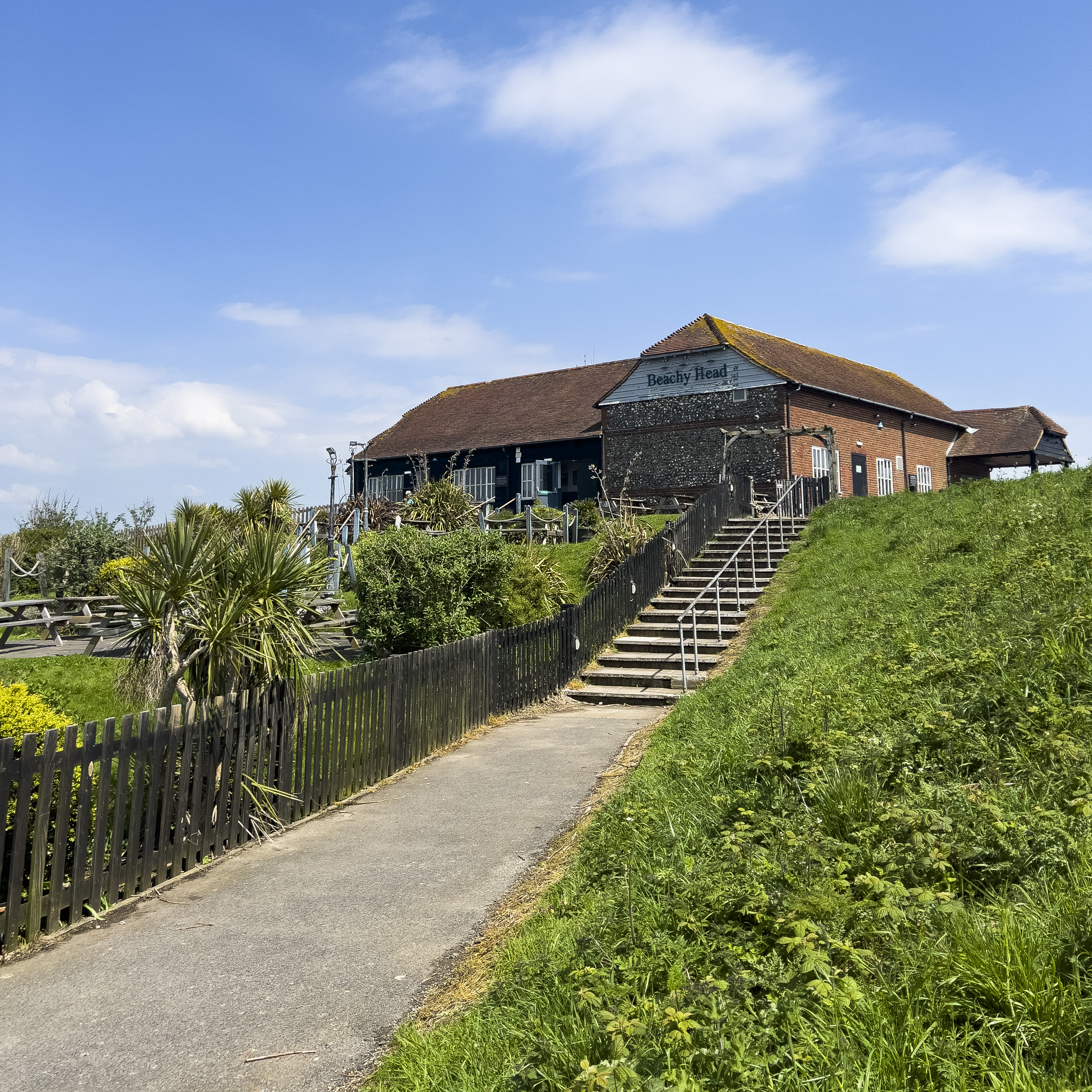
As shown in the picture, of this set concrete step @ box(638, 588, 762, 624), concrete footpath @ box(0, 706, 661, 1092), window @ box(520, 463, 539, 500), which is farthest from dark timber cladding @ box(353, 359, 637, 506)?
concrete footpath @ box(0, 706, 661, 1092)

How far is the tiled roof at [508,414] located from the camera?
40000 mm

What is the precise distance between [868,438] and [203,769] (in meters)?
34.1

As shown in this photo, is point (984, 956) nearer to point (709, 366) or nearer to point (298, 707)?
point (298, 707)

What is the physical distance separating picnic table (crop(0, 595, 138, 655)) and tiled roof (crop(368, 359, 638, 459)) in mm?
21501

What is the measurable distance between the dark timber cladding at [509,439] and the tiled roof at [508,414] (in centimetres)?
5

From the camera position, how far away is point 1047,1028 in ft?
9.87

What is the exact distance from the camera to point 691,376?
3478 cm

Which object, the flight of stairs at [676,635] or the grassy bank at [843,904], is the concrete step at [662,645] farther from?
the grassy bank at [843,904]

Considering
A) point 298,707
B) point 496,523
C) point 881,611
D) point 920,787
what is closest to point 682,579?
point 881,611

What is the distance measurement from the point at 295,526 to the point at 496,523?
23.2 feet

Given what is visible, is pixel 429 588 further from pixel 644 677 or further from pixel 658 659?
pixel 658 659

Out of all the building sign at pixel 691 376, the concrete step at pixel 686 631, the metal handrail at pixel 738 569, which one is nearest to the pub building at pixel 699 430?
the building sign at pixel 691 376

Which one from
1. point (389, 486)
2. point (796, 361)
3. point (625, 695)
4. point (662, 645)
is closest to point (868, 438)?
point (796, 361)

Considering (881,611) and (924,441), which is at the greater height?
(924,441)
